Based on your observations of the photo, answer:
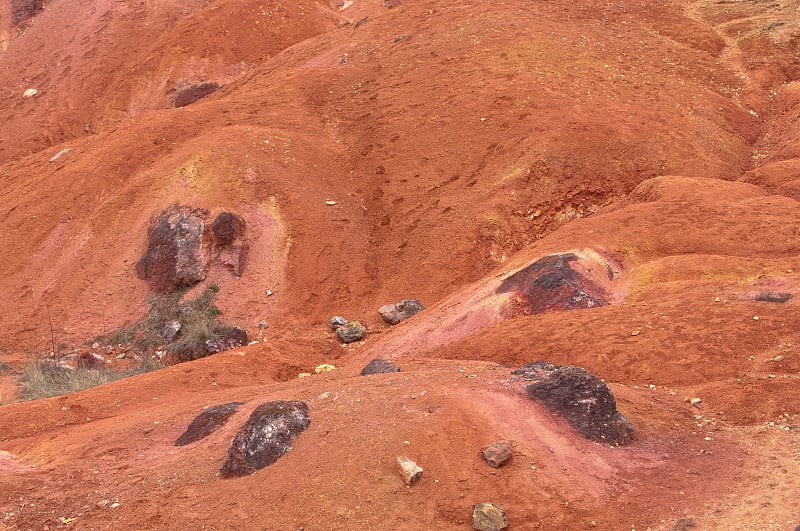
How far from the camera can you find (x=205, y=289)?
58.6 feet

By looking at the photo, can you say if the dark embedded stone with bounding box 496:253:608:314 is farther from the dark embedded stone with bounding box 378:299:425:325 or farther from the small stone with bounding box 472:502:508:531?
the small stone with bounding box 472:502:508:531

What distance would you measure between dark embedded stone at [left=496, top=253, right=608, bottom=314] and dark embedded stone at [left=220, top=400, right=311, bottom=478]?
18.5 ft

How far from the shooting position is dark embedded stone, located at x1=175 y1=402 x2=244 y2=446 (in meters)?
9.49

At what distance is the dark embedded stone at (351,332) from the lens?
16047 mm

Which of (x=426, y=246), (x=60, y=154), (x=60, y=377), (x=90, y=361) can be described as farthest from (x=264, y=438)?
(x=60, y=154)

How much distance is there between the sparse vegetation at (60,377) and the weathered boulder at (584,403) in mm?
8482

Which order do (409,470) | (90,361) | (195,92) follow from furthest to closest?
(195,92) → (90,361) → (409,470)

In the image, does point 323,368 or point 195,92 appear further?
point 195,92

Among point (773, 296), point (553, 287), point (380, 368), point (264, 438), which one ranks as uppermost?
point (264, 438)

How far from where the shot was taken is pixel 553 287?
13.4 m

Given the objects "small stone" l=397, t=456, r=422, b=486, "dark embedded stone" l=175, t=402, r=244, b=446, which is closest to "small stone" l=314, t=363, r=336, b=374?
"dark embedded stone" l=175, t=402, r=244, b=446

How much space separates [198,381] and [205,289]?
4.97 metres

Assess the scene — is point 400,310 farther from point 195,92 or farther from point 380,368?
point 195,92

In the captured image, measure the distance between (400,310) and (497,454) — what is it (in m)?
9.11
